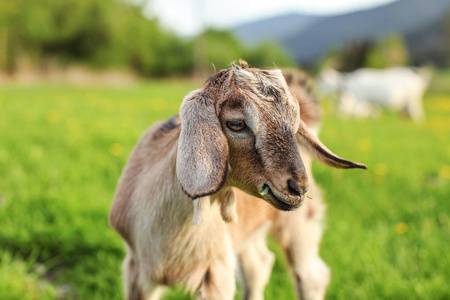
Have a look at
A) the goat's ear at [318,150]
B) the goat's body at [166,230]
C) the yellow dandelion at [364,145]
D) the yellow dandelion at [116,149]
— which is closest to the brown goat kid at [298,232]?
the goat's body at [166,230]

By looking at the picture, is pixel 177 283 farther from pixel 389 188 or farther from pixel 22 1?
pixel 22 1

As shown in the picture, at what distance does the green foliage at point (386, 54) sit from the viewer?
1232 inches

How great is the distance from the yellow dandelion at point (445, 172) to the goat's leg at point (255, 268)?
9.41 feet

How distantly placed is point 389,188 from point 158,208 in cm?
345

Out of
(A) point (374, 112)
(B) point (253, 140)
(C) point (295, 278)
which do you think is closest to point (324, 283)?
(C) point (295, 278)

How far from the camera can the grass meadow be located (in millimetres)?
2783

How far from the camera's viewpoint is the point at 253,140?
4.38 ft

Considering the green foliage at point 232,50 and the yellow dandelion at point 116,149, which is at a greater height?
the green foliage at point 232,50

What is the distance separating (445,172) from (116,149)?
150 inches

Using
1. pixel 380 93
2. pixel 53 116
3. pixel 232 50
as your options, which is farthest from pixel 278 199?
pixel 232 50

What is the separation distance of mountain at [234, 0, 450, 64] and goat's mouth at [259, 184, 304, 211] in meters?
34.0

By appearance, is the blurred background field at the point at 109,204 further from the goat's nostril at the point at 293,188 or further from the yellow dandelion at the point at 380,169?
the goat's nostril at the point at 293,188

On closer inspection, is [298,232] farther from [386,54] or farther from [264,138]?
[386,54]

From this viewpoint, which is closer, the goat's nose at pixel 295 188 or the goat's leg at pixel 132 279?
the goat's nose at pixel 295 188
